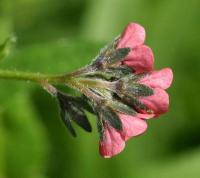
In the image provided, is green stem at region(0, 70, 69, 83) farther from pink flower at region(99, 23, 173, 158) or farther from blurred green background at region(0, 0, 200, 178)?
blurred green background at region(0, 0, 200, 178)

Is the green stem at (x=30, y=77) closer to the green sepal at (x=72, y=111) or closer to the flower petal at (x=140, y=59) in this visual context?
the green sepal at (x=72, y=111)

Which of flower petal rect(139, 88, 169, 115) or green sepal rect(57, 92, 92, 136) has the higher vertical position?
flower petal rect(139, 88, 169, 115)

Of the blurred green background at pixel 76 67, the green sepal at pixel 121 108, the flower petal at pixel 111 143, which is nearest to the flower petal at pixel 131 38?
the green sepal at pixel 121 108

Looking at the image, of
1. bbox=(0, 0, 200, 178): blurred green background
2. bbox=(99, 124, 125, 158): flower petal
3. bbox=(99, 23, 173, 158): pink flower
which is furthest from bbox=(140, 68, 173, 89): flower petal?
bbox=(0, 0, 200, 178): blurred green background

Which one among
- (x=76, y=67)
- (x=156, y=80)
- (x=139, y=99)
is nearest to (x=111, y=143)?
(x=139, y=99)

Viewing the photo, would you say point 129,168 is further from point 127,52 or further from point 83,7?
point 127,52

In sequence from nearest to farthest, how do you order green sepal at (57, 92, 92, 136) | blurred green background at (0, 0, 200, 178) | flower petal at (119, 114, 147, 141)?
1. flower petal at (119, 114, 147, 141)
2. green sepal at (57, 92, 92, 136)
3. blurred green background at (0, 0, 200, 178)
